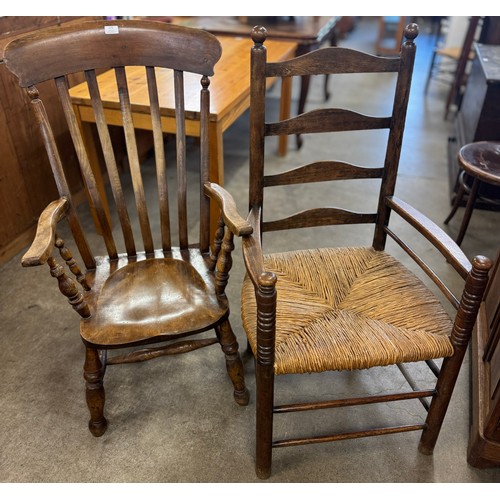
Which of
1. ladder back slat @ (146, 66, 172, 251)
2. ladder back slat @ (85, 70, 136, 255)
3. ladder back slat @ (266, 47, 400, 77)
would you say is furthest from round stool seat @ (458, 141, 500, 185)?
ladder back slat @ (85, 70, 136, 255)

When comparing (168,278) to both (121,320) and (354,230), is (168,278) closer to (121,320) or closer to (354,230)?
(121,320)

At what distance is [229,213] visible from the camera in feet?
3.99

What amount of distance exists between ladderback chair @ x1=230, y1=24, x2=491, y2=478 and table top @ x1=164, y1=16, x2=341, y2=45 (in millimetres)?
1863

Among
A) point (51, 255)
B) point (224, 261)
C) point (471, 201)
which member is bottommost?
point (471, 201)

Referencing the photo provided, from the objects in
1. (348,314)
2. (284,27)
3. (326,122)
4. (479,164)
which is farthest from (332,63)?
(284,27)

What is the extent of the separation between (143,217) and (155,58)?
48 centimetres

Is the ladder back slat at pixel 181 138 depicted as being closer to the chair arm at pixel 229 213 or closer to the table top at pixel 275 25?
the chair arm at pixel 229 213

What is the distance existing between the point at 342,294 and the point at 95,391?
2.63 feet

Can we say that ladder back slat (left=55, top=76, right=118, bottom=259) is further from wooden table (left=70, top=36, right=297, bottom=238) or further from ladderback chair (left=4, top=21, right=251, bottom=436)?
wooden table (left=70, top=36, right=297, bottom=238)

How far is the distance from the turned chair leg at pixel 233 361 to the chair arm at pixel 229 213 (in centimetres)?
35

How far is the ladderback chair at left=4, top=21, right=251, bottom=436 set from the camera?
122 centimetres

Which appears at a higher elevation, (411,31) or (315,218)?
(411,31)

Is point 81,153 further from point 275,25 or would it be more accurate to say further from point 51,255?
point 275,25

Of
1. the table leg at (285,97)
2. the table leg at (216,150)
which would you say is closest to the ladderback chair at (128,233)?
the table leg at (216,150)
